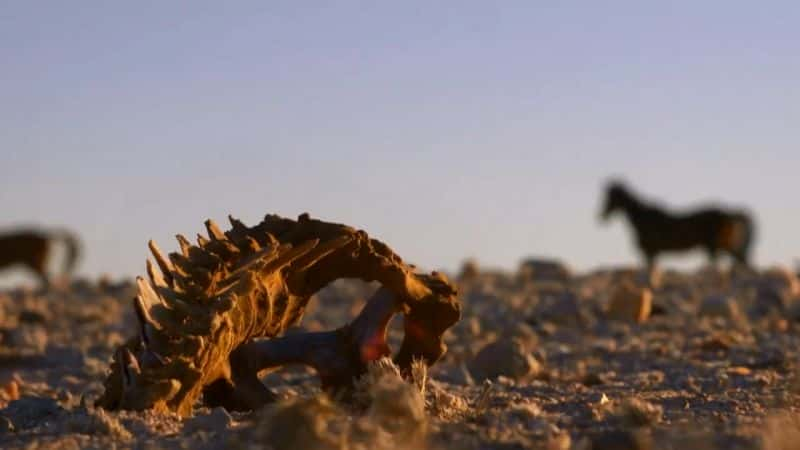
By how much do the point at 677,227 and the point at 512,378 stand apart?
22.8 meters

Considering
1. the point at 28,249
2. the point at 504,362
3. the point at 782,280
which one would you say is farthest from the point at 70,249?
the point at 504,362

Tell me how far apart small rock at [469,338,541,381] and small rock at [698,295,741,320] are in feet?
15.2

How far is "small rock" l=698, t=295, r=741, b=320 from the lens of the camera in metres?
12.5

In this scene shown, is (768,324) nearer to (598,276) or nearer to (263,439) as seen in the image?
(598,276)

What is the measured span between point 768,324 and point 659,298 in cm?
240

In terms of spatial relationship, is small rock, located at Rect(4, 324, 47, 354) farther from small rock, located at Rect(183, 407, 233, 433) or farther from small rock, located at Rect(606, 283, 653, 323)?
small rock, located at Rect(183, 407, 233, 433)

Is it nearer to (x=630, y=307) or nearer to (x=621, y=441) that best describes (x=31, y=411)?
(x=621, y=441)

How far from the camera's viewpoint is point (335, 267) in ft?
20.4

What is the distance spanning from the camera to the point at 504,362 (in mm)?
8086

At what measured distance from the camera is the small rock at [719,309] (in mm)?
12508

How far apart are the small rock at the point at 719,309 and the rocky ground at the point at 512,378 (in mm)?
22

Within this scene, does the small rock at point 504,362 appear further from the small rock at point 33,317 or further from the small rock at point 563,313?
the small rock at point 33,317

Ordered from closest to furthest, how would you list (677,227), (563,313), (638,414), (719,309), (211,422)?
(638,414) → (211,422) → (563,313) → (719,309) → (677,227)

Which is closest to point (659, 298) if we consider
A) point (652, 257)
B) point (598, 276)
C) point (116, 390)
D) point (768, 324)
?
point (768, 324)
